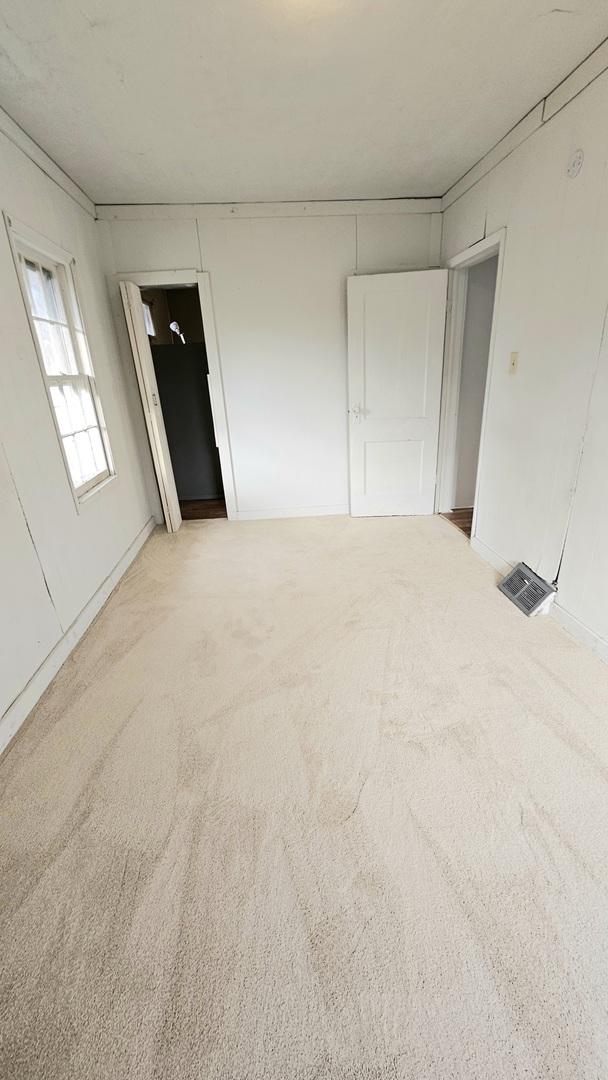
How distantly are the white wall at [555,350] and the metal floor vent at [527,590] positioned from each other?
65 millimetres

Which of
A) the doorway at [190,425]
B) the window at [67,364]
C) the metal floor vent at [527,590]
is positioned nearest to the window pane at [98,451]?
the window at [67,364]

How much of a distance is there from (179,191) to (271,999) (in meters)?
4.13

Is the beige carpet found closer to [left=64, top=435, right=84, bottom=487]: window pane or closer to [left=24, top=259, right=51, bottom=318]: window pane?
[left=64, top=435, right=84, bottom=487]: window pane

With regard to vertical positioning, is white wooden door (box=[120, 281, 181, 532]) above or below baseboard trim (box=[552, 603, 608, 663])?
above

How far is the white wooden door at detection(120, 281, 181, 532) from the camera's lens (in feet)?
10.6

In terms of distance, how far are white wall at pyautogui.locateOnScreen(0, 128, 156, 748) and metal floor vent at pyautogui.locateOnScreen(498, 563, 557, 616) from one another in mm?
2534

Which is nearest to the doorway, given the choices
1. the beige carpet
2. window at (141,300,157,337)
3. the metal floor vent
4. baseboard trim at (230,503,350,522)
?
baseboard trim at (230,503,350,522)

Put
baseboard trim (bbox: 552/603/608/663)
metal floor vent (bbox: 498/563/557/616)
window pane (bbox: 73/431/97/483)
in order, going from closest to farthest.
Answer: baseboard trim (bbox: 552/603/608/663) → metal floor vent (bbox: 498/563/557/616) → window pane (bbox: 73/431/97/483)

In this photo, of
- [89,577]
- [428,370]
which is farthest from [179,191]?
[89,577]

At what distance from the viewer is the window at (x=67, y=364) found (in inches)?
93.0

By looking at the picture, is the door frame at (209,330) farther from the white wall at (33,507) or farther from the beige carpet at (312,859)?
the beige carpet at (312,859)

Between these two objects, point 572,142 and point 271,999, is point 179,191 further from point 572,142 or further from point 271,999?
point 271,999

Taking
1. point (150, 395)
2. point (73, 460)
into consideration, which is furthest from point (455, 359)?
point (73, 460)

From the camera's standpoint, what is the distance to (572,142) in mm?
1899
